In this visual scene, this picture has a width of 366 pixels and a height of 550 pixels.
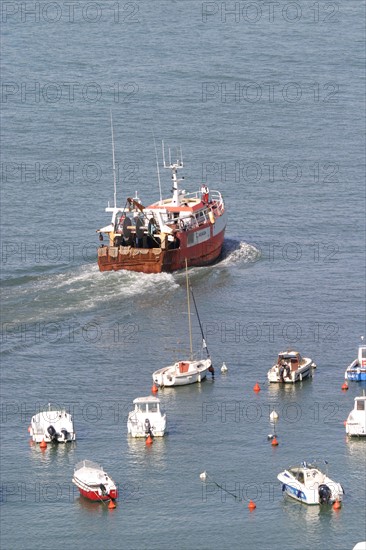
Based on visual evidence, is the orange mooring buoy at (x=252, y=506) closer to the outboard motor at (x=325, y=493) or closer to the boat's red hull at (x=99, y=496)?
the outboard motor at (x=325, y=493)

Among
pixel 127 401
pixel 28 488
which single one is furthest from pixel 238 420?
pixel 28 488

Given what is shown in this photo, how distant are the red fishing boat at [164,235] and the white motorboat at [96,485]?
140ft

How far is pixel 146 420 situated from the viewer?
137m

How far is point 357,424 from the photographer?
136 meters

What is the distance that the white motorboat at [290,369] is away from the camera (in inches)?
5787

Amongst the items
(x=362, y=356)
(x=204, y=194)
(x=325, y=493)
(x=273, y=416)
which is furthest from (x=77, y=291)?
(x=325, y=493)

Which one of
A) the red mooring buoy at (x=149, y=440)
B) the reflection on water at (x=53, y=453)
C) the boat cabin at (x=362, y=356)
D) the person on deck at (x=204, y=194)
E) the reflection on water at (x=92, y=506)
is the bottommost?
the reflection on water at (x=92, y=506)

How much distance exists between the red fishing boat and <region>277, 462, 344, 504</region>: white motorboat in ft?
147

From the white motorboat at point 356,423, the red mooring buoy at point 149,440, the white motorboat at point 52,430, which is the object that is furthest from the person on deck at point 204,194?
the white motorboat at point 52,430

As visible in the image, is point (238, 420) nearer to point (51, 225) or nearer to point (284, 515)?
point (284, 515)

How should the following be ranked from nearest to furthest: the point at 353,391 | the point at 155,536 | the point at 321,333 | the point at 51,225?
the point at 155,536 → the point at 353,391 → the point at 321,333 → the point at 51,225

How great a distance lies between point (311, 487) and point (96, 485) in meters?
12.8

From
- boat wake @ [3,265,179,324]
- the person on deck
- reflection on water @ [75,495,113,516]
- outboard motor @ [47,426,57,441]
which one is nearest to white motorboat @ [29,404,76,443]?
outboard motor @ [47,426,57,441]

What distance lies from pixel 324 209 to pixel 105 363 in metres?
46.3
